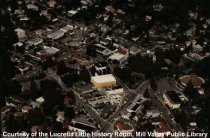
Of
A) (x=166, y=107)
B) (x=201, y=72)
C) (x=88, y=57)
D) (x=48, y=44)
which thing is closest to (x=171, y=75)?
(x=201, y=72)

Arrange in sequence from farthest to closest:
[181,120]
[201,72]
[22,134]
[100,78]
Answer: [201,72] → [100,78] → [181,120] → [22,134]

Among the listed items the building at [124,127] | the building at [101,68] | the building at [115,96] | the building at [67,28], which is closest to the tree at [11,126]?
the building at [124,127]

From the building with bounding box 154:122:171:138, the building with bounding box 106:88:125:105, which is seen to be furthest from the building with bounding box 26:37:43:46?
the building with bounding box 154:122:171:138

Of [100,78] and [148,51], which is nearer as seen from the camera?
[100,78]

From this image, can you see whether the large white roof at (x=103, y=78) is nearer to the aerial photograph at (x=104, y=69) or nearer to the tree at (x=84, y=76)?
the aerial photograph at (x=104, y=69)

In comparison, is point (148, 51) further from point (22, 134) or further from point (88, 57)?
point (22, 134)

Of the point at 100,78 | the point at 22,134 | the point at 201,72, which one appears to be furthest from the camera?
the point at 201,72

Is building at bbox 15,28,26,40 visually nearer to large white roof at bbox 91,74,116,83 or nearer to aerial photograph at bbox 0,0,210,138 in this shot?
aerial photograph at bbox 0,0,210,138
